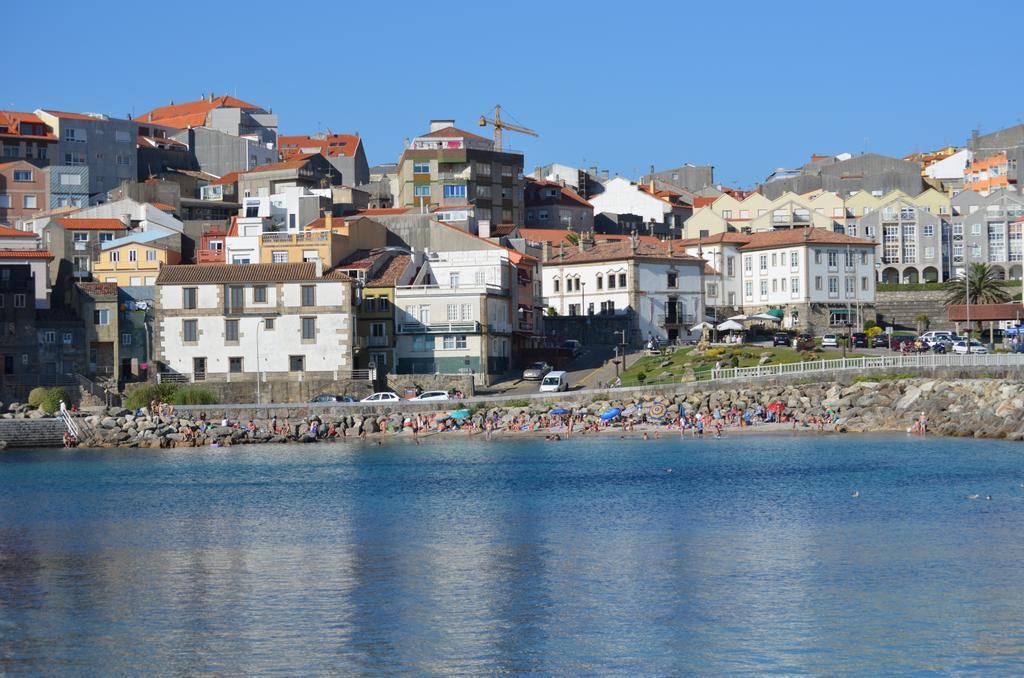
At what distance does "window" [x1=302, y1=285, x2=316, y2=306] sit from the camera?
3637 inches

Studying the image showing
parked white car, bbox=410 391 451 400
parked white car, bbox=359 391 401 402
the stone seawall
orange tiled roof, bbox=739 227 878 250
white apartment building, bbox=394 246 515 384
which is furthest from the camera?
orange tiled roof, bbox=739 227 878 250

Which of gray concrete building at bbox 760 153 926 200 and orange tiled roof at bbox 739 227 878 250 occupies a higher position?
gray concrete building at bbox 760 153 926 200

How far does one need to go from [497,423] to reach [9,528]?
36760 mm

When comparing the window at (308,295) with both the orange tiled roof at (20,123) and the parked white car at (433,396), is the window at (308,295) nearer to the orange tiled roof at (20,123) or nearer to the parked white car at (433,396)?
the parked white car at (433,396)

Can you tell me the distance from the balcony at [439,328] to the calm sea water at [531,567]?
84.2ft

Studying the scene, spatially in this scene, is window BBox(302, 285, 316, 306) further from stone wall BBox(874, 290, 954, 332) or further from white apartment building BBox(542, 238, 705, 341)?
stone wall BBox(874, 290, 954, 332)

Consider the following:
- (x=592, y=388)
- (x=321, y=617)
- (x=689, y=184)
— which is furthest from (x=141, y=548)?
(x=689, y=184)

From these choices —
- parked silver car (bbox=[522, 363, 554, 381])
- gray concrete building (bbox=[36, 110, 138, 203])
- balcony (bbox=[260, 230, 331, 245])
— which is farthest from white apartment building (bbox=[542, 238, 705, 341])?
gray concrete building (bbox=[36, 110, 138, 203])

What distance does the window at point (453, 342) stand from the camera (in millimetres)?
94688

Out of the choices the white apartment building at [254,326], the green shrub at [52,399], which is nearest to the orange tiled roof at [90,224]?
the white apartment building at [254,326]

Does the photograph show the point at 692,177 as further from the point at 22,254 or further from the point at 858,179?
the point at 22,254

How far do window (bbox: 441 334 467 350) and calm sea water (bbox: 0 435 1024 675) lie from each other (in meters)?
25.9

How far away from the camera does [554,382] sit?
90812 millimetres

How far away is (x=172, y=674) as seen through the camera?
99.7ft
